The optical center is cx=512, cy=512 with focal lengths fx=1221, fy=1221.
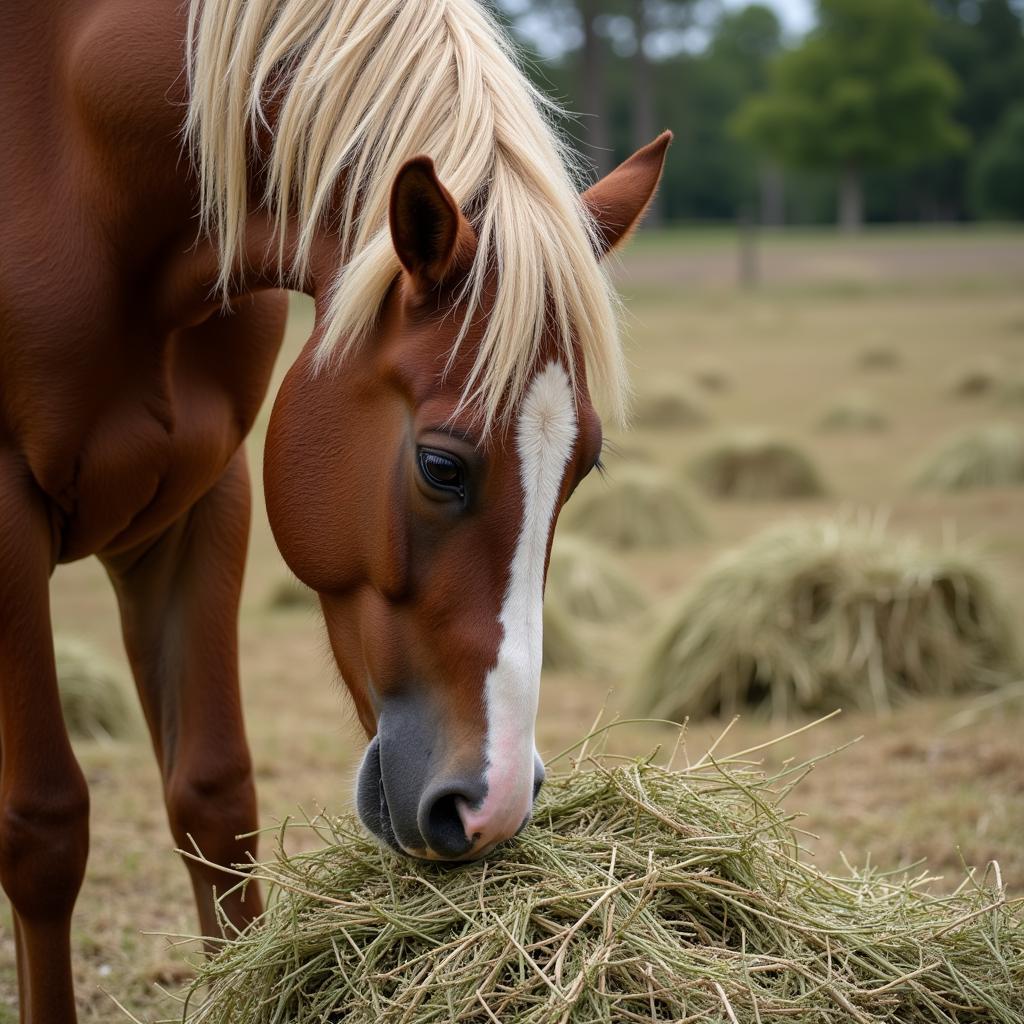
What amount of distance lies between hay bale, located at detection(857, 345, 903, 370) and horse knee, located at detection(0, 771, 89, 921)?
15396 millimetres

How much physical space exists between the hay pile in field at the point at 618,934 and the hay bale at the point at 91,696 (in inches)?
134

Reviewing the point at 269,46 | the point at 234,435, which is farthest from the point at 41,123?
the point at 234,435

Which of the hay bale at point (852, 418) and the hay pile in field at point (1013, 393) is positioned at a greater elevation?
the hay pile in field at point (1013, 393)

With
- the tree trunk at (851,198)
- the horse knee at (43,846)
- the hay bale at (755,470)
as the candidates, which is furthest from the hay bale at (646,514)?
the tree trunk at (851,198)

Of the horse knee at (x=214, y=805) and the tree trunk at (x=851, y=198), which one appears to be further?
the tree trunk at (x=851, y=198)

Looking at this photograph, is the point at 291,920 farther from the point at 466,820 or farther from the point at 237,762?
the point at 237,762

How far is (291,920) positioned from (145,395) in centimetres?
110

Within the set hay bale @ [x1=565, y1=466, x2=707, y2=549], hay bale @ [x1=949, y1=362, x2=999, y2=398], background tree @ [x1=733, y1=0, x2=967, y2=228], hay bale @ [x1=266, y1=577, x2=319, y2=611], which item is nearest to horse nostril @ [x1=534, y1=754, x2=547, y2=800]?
hay bale @ [x1=266, y1=577, x2=319, y2=611]

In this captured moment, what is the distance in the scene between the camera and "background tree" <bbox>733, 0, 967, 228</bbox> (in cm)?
4697

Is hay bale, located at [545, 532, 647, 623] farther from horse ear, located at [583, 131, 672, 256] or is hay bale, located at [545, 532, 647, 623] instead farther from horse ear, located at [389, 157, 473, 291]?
horse ear, located at [389, 157, 473, 291]

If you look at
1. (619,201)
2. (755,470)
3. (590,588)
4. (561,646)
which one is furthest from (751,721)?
(755,470)

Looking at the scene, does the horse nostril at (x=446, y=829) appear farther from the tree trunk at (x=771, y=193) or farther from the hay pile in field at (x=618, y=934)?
the tree trunk at (x=771, y=193)

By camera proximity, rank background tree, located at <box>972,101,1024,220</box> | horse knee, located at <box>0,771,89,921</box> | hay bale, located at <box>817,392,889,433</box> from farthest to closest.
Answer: background tree, located at <box>972,101,1024,220</box>
hay bale, located at <box>817,392,889,433</box>
horse knee, located at <box>0,771,89,921</box>

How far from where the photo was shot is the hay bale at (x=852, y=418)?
12.7m
